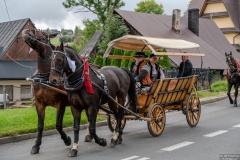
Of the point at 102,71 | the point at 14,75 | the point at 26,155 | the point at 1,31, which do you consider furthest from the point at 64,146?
the point at 1,31

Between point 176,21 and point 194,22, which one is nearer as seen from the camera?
point 176,21

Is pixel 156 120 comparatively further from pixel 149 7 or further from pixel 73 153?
pixel 149 7

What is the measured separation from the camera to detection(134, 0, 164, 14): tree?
69.8m

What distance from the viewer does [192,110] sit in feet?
40.4

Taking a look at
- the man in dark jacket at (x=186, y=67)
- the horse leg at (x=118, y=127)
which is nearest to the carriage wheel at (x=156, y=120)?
the horse leg at (x=118, y=127)

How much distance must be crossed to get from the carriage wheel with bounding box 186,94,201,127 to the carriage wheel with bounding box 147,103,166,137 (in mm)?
1238

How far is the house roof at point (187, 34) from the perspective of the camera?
107ft

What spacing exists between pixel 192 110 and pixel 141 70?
213cm

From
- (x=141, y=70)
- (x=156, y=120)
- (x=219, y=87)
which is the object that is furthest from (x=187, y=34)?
(x=156, y=120)

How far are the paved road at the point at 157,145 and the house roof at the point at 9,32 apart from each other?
34793mm

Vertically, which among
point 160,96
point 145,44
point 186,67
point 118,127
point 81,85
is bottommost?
point 118,127

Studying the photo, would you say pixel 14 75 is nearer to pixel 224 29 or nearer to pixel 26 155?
pixel 224 29

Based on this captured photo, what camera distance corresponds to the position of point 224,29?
49656 mm

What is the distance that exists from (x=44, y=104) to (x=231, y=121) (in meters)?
6.24
